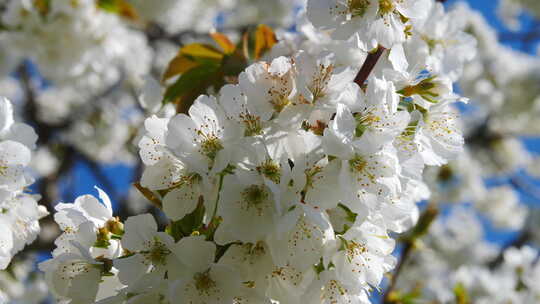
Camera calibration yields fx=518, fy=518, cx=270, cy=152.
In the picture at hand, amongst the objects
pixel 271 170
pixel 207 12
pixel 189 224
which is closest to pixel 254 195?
pixel 271 170

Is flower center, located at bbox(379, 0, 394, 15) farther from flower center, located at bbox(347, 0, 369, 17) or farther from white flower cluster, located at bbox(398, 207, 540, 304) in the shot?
white flower cluster, located at bbox(398, 207, 540, 304)

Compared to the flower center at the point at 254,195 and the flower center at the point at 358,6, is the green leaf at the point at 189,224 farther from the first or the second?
the flower center at the point at 358,6

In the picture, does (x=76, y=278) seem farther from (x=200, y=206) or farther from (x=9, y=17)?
(x=9, y=17)

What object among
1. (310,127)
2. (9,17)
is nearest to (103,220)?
(310,127)

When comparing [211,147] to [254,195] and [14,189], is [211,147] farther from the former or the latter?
[14,189]

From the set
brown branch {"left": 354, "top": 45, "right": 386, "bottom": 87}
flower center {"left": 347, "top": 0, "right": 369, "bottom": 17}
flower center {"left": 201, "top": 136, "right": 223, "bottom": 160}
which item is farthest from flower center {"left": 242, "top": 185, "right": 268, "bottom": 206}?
flower center {"left": 347, "top": 0, "right": 369, "bottom": 17}

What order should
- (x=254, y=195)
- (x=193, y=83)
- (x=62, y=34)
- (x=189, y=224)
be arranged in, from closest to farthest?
1. (x=254, y=195)
2. (x=189, y=224)
3. (x=193, y=83)
4. (x=62, y=34)

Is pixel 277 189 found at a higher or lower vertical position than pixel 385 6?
lower
